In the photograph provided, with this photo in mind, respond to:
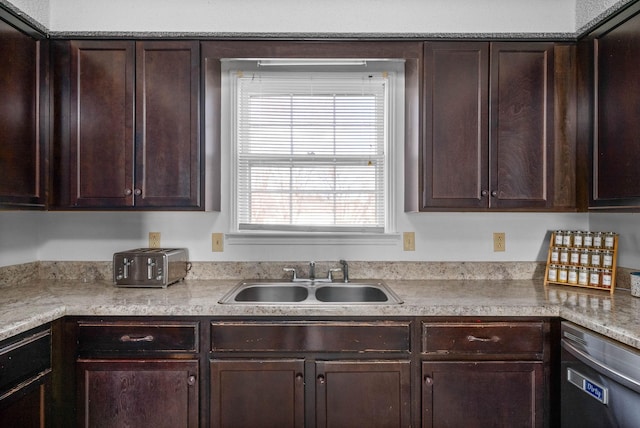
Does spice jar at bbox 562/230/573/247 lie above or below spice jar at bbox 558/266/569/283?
above

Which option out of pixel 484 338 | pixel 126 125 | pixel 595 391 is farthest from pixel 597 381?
pixel 126 125

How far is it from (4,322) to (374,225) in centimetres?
181

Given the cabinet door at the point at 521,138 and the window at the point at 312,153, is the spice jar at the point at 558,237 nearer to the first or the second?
the cabinet door at the point at 521,138

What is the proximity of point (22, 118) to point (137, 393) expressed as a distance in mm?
1426

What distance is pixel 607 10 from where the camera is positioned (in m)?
1.72

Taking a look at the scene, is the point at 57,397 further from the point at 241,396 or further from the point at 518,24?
the point at 518,24

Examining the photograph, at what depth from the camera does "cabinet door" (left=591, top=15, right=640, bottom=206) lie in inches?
62.4

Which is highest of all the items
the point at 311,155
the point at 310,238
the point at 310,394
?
the point at 311,155

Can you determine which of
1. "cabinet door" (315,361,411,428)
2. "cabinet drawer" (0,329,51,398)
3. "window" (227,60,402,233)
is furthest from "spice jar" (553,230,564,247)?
"cabinet drawer" (0,329,51,398)

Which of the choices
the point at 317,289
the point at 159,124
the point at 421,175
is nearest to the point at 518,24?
the point at 421,175

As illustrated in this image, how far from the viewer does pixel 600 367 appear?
132cm

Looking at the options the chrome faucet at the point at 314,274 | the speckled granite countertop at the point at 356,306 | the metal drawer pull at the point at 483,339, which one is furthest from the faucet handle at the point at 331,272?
the metal drawer pull at the point at 483,339

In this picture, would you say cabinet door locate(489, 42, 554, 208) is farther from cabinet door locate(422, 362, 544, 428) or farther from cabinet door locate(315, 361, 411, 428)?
cabinet door locate(315, 361, 411, 428)

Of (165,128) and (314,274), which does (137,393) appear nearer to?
(314,274)
